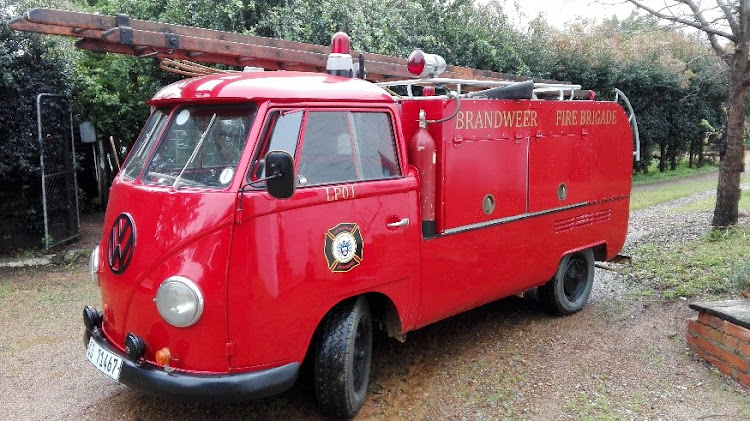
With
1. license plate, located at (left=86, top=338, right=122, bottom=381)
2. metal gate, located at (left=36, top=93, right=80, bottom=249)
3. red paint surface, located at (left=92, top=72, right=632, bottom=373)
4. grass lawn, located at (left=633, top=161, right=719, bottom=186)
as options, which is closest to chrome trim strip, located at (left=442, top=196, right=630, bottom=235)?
red paint surface, located at (left=92, top=72, right=632, bottom=373)

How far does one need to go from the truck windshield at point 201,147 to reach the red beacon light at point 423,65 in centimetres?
182

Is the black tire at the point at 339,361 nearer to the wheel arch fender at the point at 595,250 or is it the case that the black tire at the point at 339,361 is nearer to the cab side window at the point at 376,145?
the cab side window at the point at 376,145

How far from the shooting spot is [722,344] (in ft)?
15.4

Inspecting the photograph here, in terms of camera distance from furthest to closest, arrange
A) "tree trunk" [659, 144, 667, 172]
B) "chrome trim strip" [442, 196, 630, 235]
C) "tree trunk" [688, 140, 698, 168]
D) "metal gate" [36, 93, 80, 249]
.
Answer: "tree trunk" [688, 140, 698, 168]
"tree trunk" [659, 144, 667, 172]
"metal gate" [36, 93, 80, 249]
"chrome trim strip" [442, 196, 630, 235]

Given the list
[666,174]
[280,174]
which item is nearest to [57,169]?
[280,174]

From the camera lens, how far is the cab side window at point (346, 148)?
12.5 ft

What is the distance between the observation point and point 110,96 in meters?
10.1

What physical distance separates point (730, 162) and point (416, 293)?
6.36 metres

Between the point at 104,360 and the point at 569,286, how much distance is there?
4512mm

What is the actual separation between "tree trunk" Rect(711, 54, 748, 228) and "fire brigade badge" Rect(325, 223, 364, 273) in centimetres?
681

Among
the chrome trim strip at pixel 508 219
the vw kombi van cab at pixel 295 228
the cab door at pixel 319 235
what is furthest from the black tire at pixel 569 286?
the cab door at pixel 319 235

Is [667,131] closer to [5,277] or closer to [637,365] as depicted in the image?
[637,365]

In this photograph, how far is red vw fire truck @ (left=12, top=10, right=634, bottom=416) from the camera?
11.2ft

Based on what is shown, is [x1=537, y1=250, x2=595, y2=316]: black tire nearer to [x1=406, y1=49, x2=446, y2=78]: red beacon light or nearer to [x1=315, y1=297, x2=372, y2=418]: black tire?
[x1=406, y1=49, x2=446, y2=78]: red beacon light
